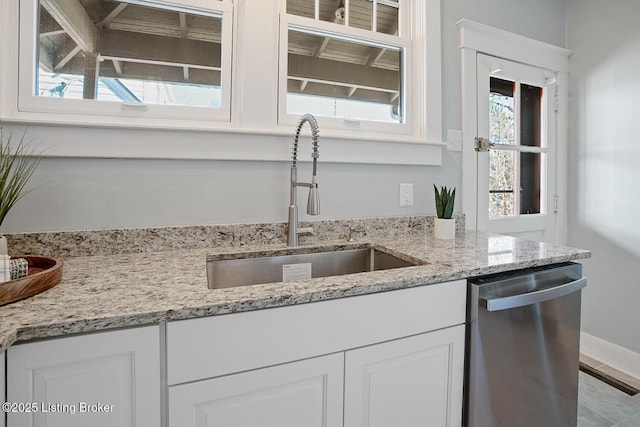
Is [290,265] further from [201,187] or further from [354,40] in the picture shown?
[354,40]

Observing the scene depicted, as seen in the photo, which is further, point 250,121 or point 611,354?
point 611,354

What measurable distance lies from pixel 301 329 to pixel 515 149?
6.38 ft

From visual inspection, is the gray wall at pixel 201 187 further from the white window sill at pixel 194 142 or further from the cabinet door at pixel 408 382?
the cabinet door at pixel 408 382

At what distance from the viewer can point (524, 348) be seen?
3.67 ft

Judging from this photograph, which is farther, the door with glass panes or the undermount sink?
the door with glass panes

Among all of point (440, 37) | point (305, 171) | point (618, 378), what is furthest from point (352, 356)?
point (618, 378)

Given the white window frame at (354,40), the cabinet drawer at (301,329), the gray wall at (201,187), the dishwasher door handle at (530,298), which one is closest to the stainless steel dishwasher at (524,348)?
the dishwasher door handle at (530,298)

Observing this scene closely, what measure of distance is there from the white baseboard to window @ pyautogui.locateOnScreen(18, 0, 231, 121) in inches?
104

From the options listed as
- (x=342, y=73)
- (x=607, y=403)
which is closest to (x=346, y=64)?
(x=342, y=73)

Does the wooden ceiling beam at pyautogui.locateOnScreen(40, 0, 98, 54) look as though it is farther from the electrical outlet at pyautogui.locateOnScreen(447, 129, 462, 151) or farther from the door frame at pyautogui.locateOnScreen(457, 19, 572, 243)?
the door frame at pyautogui.locateOnScreen(457, 19, 572, 243)

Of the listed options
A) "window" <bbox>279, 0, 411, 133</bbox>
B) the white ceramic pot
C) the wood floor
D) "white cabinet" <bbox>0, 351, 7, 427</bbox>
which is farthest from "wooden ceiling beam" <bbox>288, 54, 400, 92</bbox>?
the wood floor

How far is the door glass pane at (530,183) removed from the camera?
215cm

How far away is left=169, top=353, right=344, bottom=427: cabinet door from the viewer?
0.73 m

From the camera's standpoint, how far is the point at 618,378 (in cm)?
194
